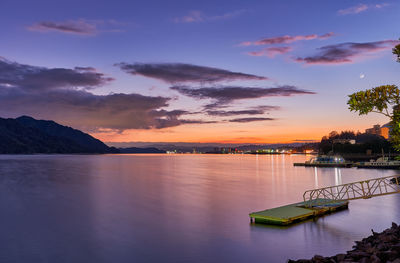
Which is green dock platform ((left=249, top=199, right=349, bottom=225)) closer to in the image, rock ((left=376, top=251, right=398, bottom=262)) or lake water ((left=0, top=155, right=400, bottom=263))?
lake water ((left=0, top=155, right=400, bottom=263))

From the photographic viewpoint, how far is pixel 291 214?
27.3 metres

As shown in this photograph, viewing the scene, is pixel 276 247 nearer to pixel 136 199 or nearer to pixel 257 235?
pixel 257 235

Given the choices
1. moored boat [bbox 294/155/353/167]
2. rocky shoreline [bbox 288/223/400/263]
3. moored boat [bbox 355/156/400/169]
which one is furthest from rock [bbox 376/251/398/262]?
moored boat [bbox 294/155/353/167]

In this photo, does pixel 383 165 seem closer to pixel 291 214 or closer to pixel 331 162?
pixel 331 162

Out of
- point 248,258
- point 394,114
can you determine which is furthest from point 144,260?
point 394,114

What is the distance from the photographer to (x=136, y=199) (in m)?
46.9

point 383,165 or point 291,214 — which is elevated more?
point 291,214

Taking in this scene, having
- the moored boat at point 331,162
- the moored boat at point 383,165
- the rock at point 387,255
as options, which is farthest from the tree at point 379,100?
the moored boat at point 331,162

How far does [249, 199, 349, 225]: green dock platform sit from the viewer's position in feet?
86.0

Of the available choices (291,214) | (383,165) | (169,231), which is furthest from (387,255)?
(383,165)

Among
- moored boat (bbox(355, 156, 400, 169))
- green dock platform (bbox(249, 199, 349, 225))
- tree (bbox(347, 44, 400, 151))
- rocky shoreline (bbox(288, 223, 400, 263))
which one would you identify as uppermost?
tree (bbox(347, 44, 400, 151))

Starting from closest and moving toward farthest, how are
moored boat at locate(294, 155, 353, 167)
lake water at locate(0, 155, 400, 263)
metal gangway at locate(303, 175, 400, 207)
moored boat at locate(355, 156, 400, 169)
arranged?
lake water at locate(0, 155, 400, 263)
metal gangway at locate(303, 175, 400, 207)
moored boat at locate(355, 156, 400, 169)
moored boat at locate(294, 155, 353, 167)

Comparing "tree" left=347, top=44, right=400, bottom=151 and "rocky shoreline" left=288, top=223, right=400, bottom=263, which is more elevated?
"tree" left=347, top=44, right=400, bottom=151

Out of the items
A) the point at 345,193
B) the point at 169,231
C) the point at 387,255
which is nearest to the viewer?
the point at 387,255
